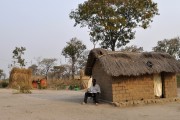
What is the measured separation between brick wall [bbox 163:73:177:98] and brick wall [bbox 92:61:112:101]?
337cm

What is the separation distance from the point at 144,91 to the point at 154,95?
2.69ft

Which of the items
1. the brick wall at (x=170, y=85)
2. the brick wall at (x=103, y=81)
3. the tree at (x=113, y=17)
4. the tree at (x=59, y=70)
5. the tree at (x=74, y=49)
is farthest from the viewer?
the tree at (x=59, y=70)

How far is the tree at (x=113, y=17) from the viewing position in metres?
A: 29.8

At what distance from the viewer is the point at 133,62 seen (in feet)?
52.1

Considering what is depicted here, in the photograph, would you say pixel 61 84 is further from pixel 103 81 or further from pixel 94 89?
pixel 94 89

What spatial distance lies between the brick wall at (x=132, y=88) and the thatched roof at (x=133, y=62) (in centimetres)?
49

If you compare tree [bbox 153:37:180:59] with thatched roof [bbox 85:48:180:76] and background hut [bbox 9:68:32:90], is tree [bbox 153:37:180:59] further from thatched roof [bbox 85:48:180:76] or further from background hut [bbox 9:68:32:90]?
thatched roof [bbox 85:48:180:76]

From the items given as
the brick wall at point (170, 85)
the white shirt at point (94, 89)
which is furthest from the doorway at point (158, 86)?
the white shirt at point (94, 89)

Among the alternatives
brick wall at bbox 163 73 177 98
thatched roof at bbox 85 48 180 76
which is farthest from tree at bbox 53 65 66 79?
brick wall at bbox 163 73 177 98

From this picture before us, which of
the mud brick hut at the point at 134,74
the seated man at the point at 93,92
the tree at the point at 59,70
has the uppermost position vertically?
the tree at the point at 59,70

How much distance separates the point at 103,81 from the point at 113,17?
14631 millimetres

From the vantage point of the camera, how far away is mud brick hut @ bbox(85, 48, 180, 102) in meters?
15.1

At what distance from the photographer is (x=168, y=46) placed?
174 ft

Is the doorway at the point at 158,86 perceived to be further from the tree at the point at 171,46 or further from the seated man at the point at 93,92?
the tree at the point at 171,46
